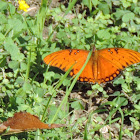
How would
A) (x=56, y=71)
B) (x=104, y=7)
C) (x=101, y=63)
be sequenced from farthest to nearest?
(x=104, y=7) → (x=56, y=71) → (x=101, y=63)

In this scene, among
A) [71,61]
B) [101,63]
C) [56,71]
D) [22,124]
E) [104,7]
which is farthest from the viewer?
[104,7]

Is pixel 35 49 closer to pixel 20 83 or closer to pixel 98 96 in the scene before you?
pixel 20 83

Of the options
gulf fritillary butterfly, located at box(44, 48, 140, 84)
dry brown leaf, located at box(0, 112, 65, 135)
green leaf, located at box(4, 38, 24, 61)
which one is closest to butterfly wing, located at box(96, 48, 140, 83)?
gulf fritillary butterfly, located at box(44, 48, 140, 84)

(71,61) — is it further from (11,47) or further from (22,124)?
(22,124)

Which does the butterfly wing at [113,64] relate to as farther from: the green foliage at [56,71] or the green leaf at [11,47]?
the green leaf at [11,47]

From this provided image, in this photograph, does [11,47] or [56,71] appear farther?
[56,71]

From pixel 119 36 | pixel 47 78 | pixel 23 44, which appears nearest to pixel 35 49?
pixel 23 44

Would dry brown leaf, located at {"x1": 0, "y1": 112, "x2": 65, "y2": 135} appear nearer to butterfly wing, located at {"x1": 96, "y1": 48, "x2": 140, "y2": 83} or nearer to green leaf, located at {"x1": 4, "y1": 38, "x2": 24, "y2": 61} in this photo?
green leaf, located at {"x1": 4, "y1": 38, "x2": 24, "y2": 61}

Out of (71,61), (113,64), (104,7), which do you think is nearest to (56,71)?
(71,61)
